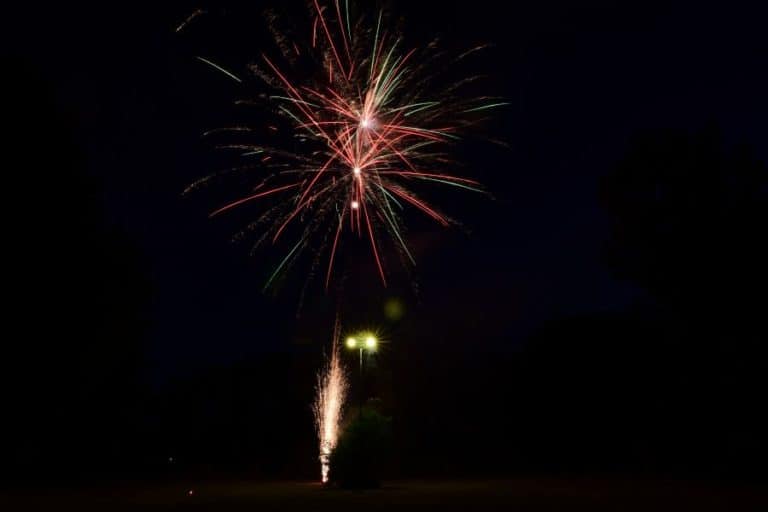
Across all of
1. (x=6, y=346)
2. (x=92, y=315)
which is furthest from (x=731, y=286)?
(x=6, y=346)

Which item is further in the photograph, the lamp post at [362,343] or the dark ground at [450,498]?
the lamp post at [362,343]

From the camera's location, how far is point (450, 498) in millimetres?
17281

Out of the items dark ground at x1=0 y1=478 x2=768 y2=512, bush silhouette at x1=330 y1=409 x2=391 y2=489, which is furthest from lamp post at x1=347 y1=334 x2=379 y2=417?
dark ground at x1=0 y1=478 x2=768 y2=512

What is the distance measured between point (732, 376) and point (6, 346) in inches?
855

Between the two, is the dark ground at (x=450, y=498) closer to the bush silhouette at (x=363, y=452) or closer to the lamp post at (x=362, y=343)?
the bush silhouette at (x=363, y=452)

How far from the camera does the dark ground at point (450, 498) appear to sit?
15.2m

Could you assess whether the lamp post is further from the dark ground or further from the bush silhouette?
the dark ground

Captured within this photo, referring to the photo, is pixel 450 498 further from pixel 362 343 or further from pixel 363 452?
pixel 362 343

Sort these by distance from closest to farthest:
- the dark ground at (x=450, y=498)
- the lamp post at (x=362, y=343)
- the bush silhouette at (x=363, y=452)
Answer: the dark ground at (x=450, y=498) → the bush silhouette at (x=363, y=452) → the lamp post at (x=362, y=343)

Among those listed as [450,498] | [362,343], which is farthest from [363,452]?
[450,498]

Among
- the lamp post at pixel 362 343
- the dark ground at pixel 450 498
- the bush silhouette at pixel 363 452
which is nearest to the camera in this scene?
the dark ground at pixel 450 498

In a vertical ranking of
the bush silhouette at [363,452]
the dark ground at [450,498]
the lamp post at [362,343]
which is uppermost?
the lamp post at [362,343]

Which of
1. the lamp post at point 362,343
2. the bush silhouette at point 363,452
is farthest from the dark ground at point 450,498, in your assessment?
the lamp post at point 362,343

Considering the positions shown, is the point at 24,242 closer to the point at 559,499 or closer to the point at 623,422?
the point at 559,499
